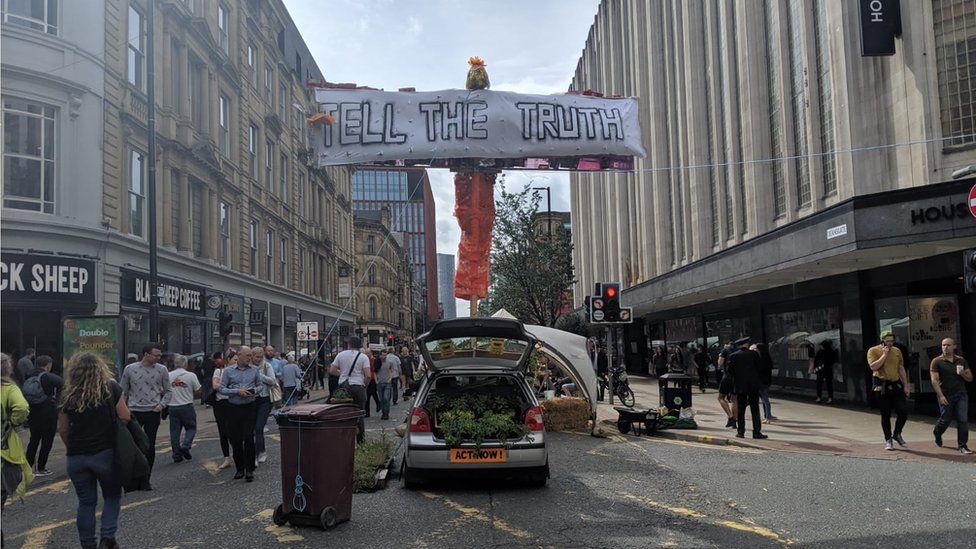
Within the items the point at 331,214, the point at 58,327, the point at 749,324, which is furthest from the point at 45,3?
the point at 331,214

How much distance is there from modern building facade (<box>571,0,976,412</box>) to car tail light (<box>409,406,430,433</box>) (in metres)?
9.68

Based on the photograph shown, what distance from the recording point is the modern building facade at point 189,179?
17.7 metres

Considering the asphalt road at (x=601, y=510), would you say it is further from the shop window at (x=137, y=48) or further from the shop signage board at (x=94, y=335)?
the shop window at (x=137, y=48)

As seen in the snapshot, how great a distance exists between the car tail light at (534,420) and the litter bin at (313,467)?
2336mm

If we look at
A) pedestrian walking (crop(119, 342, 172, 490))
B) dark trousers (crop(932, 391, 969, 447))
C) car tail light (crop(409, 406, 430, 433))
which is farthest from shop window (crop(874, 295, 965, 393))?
pedestrian walking (crop(119, 342, 172, 490))

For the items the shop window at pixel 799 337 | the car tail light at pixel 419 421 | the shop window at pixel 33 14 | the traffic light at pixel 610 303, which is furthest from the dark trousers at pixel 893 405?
the shop window at pixel 33 14

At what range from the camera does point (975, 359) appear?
14.3 metres

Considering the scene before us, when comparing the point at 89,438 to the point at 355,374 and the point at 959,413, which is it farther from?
the point at 959,413

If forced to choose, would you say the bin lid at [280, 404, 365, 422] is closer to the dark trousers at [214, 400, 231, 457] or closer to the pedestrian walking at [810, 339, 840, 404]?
the dark trousers at [214, 400, 231, 457]

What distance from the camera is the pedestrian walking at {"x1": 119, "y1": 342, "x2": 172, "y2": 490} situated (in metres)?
9.52

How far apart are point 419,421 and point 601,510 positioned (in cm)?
222

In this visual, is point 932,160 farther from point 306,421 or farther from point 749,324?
point 306,421

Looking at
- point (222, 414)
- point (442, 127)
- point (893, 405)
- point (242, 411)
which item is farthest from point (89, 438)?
point (893, 405)

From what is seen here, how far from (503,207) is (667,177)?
835 cm
